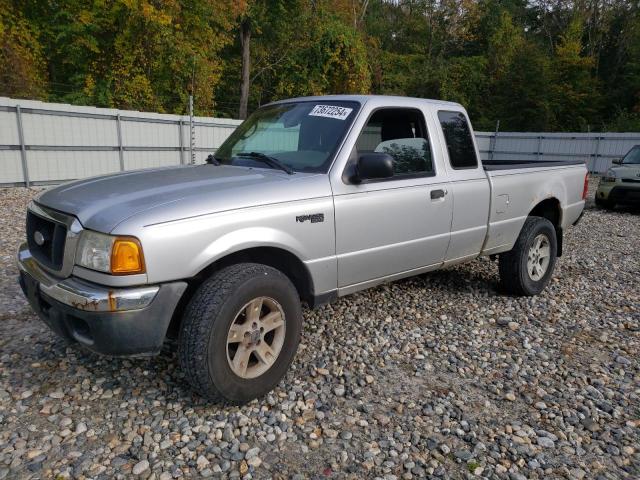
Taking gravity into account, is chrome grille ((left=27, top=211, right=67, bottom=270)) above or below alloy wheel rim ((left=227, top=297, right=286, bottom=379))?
above

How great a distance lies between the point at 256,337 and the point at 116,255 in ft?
3.08

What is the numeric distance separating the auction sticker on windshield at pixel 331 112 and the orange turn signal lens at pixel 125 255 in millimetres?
1774

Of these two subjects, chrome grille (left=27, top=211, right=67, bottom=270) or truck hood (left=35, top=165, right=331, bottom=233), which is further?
chrome grille (left=27, top=211, right=67, bottom=270)

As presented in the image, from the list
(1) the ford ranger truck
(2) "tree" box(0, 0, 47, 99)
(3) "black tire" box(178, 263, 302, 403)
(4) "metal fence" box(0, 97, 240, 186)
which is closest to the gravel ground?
(3) "black tire" box(178, 263, 302, 403)

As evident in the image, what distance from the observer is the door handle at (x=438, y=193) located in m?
3.78

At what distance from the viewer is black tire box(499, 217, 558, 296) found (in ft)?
15.4

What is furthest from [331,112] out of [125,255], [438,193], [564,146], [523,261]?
[564,146]

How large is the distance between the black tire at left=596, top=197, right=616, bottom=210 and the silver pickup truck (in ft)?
29.8

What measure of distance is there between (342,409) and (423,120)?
2396mm

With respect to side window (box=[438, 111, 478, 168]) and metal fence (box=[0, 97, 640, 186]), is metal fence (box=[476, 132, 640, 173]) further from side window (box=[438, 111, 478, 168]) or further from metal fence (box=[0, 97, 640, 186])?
side window (box=[438, 111, 478, 168])

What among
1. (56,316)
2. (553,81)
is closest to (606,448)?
(56,316)

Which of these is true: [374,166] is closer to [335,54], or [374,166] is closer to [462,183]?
[462,183]

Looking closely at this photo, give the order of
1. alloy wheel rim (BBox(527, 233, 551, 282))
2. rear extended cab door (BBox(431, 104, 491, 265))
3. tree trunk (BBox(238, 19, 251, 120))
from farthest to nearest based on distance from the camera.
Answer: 1. tree trunk (BBox(238, 19, 251, 120))
2. alloy wheel rim (BBox(527, 233, 551, 282))
3. rear extended cab door (BBox(431, 104, 491, 265))

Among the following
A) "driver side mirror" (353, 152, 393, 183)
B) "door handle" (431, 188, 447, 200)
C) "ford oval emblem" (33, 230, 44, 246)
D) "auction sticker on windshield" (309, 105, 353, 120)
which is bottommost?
"ford oval emblem" (33, 230, 44, 246)
